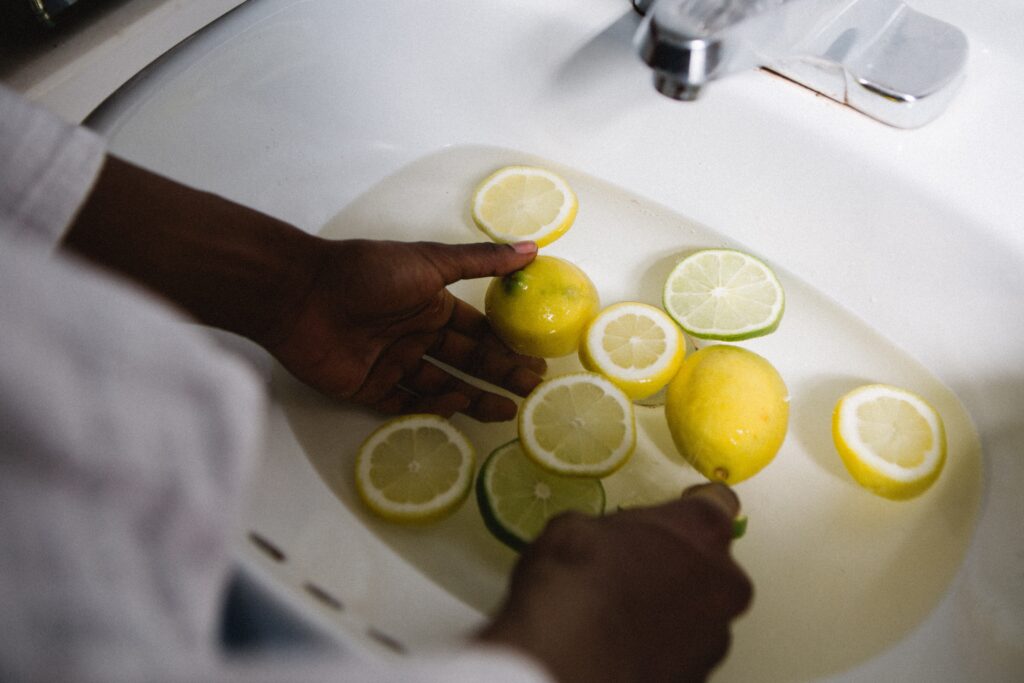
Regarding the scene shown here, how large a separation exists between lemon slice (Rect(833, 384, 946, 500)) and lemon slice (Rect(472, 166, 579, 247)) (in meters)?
0.41

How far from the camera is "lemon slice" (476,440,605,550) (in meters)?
0.75

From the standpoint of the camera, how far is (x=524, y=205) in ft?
3.19

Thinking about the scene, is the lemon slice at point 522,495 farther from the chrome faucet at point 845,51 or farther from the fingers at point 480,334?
the chrome faucet at point 845,51

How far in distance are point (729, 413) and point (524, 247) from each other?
1.00 feet

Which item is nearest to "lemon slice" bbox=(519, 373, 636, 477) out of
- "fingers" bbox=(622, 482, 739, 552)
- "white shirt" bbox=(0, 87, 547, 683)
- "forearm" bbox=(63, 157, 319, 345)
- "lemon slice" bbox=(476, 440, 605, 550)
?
"lemon slice" bbox=(476, 440, 605, 550)

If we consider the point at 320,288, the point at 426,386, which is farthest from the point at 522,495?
A: the point at 320,288

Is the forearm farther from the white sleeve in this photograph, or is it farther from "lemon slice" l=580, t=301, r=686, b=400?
"lemon slice" l=580, t=301, r=686, b=400

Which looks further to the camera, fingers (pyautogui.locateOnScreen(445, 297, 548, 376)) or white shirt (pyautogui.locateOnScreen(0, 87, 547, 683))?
fingers (pyautogui.locateOnScreen(445, 297, 548, 376))

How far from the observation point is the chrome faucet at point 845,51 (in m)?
0.60

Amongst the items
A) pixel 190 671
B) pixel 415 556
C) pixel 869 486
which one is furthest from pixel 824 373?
pixel 190 671

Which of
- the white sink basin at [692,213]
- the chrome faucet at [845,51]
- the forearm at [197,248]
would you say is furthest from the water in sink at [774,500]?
the chrome faucet at [845,51]

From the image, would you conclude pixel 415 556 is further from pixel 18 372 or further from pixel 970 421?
pixel 970 421

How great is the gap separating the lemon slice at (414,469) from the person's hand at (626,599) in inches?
8.9

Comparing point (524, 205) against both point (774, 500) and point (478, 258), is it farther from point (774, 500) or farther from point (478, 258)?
point (774, 500)
